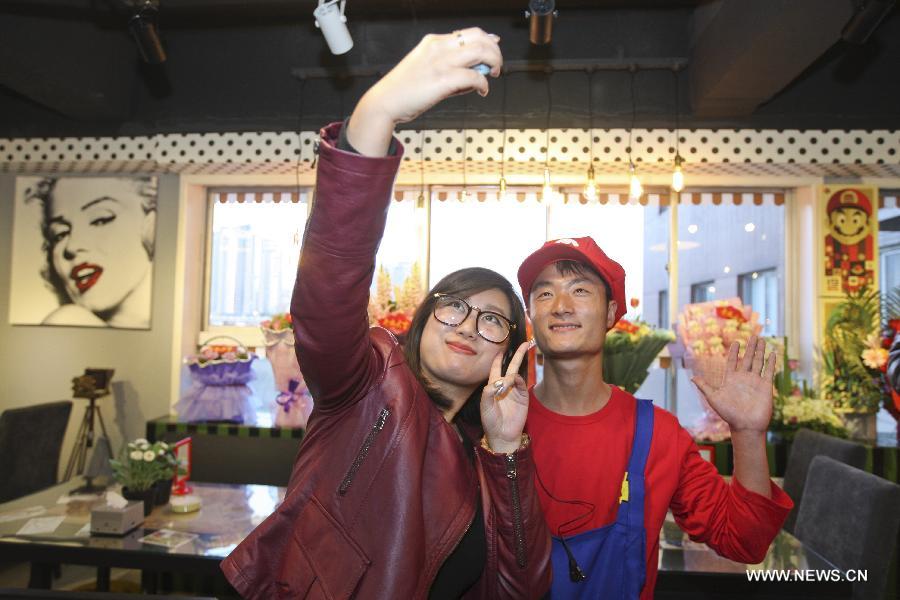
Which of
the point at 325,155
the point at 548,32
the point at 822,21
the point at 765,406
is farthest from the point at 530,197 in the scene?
the point at 325,155

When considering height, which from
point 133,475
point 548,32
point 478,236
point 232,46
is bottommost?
point 133,475

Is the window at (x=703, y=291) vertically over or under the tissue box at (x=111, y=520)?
over

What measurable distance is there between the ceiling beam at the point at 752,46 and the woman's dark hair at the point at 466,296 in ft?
6.32

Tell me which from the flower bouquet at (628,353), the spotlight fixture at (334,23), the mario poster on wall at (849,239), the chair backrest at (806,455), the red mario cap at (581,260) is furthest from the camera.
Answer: the mario poster on wall at (849,239)

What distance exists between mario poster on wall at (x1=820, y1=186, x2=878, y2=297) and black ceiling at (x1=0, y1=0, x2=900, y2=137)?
461mm

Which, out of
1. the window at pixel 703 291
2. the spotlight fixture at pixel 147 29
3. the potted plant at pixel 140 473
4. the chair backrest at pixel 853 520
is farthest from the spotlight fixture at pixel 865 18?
the potted plant at pixel 140 473

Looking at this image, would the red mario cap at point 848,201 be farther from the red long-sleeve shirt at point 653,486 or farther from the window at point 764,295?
the red long-sleeve shirt at point 653,486

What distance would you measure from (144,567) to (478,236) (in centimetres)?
300

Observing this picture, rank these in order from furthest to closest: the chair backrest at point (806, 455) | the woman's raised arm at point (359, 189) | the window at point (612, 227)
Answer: the window at point (612, 227), the chair backrest at point (806, 455), the woman's raised arm at point (359, 189)

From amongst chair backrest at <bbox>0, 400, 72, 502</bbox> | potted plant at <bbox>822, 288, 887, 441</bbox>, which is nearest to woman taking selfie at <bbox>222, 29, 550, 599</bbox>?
chair backrest at <bbox>0, 400, 72, 502</bbox>

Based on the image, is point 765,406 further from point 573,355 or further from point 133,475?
point 133,475

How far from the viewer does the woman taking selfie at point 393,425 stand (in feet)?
2.59

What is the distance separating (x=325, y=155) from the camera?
0.79 metres

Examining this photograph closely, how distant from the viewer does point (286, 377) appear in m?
3.46
